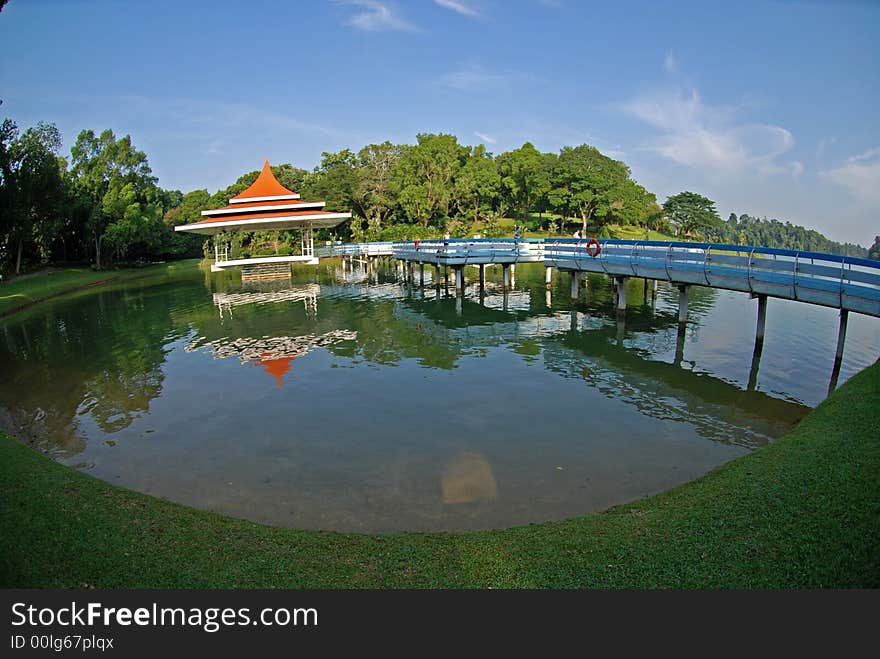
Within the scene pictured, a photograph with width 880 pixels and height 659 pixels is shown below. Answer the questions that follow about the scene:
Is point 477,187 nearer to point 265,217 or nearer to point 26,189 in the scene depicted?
point 265,217

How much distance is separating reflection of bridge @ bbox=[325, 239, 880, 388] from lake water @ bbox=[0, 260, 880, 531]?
181 centimetres

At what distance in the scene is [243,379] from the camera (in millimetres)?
13812

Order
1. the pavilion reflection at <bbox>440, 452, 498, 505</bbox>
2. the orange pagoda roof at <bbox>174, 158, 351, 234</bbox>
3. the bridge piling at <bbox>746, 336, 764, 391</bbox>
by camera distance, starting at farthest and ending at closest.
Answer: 1. the orange pagoda roof at <bbox>174, 158, 351, 234</bbox>
2. the bridge piling at <bbox>746, 336, 764, 391</bbox>
3. the pavilion reflection at <bbox>440, 452, 498, 505</bbox>

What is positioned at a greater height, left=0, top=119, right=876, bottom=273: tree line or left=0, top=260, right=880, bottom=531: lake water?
left=0, top=119, right=876, bottom=273: tree line

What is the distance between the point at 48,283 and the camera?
123 feet

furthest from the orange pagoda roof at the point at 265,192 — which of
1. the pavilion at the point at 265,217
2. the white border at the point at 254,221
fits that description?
the white border at the point at 254,221

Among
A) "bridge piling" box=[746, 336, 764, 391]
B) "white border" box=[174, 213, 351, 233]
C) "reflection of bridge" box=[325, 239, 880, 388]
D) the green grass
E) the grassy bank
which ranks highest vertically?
"white border" box=[174, 213, 351, 233]

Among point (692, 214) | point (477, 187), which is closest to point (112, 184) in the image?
point (477, 187)

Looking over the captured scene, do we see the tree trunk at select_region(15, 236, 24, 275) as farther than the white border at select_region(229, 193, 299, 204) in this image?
No

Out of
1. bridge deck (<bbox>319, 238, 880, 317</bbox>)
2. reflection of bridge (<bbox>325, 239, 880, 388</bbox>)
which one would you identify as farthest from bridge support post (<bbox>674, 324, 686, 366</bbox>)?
bridge deck (<bbox>319, 238, 880, 317</bbox>)

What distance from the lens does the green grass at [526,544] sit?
171 inches

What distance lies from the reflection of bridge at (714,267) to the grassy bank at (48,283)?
21991mm

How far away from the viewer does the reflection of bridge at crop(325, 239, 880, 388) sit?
1147 cm

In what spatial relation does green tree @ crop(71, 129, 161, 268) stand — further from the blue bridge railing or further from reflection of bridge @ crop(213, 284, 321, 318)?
the blue bridge railing
